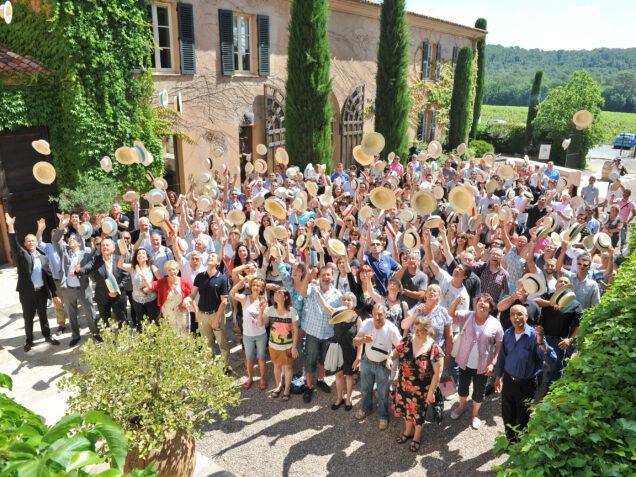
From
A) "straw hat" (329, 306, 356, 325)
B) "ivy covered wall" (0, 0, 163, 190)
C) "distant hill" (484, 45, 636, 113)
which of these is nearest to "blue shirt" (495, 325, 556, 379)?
"straw hat" (329, 306, 356, 325)

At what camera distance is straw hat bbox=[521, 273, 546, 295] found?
5763 mm

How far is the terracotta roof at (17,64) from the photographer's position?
34.3 feet

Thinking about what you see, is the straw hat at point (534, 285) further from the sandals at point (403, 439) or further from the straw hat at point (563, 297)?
the sandals at point (403, 439)

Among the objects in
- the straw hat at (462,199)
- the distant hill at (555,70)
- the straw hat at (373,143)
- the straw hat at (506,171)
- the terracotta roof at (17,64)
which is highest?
the distant hill at (555,70)

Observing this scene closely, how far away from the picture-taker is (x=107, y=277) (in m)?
6.96

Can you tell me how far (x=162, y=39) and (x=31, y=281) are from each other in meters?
9.08

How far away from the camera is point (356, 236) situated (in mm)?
7816

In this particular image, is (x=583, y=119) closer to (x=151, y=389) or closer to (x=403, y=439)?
(x=403, y=439)

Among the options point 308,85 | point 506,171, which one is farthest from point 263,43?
point 506,171

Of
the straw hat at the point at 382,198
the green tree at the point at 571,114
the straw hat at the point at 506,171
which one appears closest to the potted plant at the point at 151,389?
the straw hat at the point at 382,198

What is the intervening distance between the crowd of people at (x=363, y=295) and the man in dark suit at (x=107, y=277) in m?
0.02

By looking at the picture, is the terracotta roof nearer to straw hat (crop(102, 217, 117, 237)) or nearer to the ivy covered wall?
the ivy covered wall

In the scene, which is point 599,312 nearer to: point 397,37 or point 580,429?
point 580,429

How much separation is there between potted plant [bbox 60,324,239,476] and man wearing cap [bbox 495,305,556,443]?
2919mm
